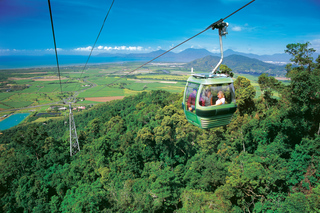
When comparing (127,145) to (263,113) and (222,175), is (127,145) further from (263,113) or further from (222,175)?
(263,113)

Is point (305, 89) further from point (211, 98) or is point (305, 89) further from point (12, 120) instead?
point (12, 120)

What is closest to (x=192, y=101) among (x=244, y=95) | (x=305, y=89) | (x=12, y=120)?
(x=305, y=89)

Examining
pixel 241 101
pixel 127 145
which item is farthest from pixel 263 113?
pixel 127 145

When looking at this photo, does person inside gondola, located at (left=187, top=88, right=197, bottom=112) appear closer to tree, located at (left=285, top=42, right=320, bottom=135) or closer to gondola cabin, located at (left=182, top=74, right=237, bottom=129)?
gondola cabin, located at (left=182, top=74, right=237, bottom=129)

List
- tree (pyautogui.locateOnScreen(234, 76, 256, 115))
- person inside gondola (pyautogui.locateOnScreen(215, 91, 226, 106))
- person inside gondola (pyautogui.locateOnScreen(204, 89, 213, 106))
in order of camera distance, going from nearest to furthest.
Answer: person inside gondola (pyautogui.locateOnScreen(204, 89, 213, 106)) → person inside gondola (pyautogui.locateOnScreen(215, 91, 226, 106)) → tree (pyautogui.locateOnScreen(234, 76, 256, 115))

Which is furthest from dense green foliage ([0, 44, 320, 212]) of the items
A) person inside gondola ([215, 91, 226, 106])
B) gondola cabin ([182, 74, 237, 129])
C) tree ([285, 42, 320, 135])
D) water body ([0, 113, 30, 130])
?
water body ([0, 113, 30, 130])

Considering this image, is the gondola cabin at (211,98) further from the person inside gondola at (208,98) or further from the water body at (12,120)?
the water body at (12,120)
